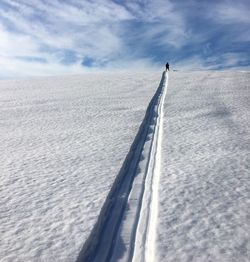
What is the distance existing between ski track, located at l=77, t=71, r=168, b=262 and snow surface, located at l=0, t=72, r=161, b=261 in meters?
0.09

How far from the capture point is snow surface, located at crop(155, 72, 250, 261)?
2.90 metres

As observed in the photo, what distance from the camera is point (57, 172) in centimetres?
472

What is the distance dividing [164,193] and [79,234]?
1145 mm

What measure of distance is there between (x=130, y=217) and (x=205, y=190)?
0.96m

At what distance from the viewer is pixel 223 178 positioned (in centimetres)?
432

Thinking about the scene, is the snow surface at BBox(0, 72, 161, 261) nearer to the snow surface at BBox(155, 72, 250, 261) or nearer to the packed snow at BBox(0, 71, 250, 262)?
the packed snow at BBox(0, 71, 250, 262)

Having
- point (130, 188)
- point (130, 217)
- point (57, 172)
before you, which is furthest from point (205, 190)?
point (57, 172)

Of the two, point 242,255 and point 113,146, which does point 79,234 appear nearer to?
point 242,255

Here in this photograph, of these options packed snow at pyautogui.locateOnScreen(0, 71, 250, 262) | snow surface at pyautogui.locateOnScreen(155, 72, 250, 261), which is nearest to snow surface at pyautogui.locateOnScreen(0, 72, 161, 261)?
packed snow at pyautogui.locateOnScreen(0, 71, 250, 262)

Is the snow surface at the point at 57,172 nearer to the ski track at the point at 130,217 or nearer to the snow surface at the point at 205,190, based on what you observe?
the ski track at the point at 130,217

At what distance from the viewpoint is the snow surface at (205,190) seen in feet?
9.51

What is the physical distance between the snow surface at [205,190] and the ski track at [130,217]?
99 millimetres

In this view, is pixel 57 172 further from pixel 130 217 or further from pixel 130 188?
pixel 130 217

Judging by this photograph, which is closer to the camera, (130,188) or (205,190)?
(205,190)
